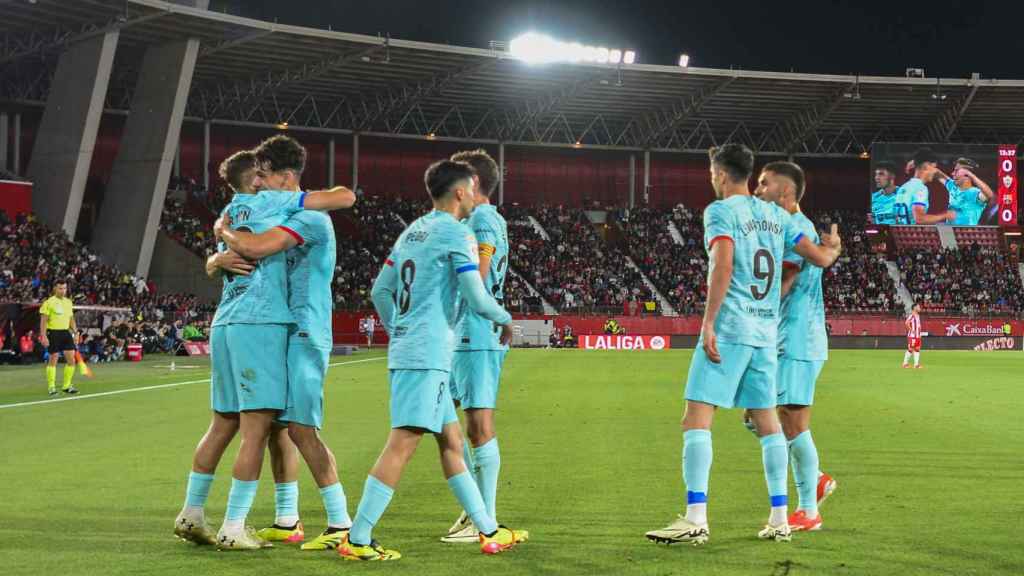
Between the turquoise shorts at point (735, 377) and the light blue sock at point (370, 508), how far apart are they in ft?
6.43

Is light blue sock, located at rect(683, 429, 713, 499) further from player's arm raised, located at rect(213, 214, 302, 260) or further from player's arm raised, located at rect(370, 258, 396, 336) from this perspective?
player's arm raised, located at rect(213, 214, 302, 260)

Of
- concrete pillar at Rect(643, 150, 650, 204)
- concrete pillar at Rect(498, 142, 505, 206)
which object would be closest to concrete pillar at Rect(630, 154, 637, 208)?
concrete pillar at Rect(643, 150, 650, 204)

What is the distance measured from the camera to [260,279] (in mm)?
6758

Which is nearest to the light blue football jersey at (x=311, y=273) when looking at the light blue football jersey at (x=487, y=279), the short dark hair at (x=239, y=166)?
the short dark hair at (x=239, y=166)

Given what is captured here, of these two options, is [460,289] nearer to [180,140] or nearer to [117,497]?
[117,497]

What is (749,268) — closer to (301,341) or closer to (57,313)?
(301,341)

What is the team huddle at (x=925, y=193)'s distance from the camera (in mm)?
54625

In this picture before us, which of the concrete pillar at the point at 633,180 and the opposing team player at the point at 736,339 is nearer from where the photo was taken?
the opposing team player at the point at 736,339

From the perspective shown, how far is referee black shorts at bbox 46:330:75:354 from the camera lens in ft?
65.6

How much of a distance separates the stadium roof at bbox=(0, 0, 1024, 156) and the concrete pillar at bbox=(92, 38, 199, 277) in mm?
1093

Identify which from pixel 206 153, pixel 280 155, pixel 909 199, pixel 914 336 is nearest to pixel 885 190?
pixel 909 199

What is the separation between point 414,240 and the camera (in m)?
6.46

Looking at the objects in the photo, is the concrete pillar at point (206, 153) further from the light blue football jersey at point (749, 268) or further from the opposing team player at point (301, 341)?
the light blue football jersey at point (749, 268)

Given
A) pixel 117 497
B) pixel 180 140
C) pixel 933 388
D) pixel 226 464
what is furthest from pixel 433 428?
pixel 180 140
